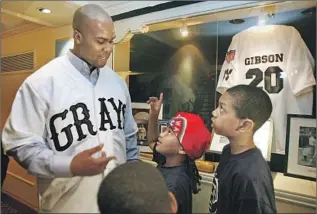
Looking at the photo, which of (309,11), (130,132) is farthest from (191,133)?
(309,11)

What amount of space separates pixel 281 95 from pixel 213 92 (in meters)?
0.15

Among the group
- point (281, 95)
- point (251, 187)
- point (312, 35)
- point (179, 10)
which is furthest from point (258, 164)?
point (179, 10)

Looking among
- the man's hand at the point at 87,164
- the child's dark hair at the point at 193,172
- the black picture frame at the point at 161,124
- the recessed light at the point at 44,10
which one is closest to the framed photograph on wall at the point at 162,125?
the black picture frame at the point at 161,124

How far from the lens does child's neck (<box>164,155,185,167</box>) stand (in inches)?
25.7

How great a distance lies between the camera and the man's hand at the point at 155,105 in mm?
657

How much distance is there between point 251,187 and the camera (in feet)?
1.78

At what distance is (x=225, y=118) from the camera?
577mm

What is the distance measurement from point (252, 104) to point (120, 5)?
0.37 metres

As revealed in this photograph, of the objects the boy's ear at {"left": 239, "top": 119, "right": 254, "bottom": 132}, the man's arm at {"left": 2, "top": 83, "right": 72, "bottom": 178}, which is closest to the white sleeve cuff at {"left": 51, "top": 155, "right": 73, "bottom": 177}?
the man's arm at {"left": 2, "top": 83, "right": 72, "bottom": 178}

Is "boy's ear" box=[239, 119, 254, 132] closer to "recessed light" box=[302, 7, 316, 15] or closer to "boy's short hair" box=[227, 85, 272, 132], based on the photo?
"boy's short hair" box=[227, 85, 272, 132]

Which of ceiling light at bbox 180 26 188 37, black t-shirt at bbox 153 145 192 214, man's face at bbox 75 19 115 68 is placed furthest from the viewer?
ceiling light at bbox 180 26 188 37

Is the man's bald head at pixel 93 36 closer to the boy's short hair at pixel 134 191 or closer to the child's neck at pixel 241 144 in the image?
the boy's short hair at pixel 134 191

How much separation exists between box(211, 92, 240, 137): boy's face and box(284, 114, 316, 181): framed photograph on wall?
0.46 feet

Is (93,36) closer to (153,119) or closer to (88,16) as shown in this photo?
(88,16)
